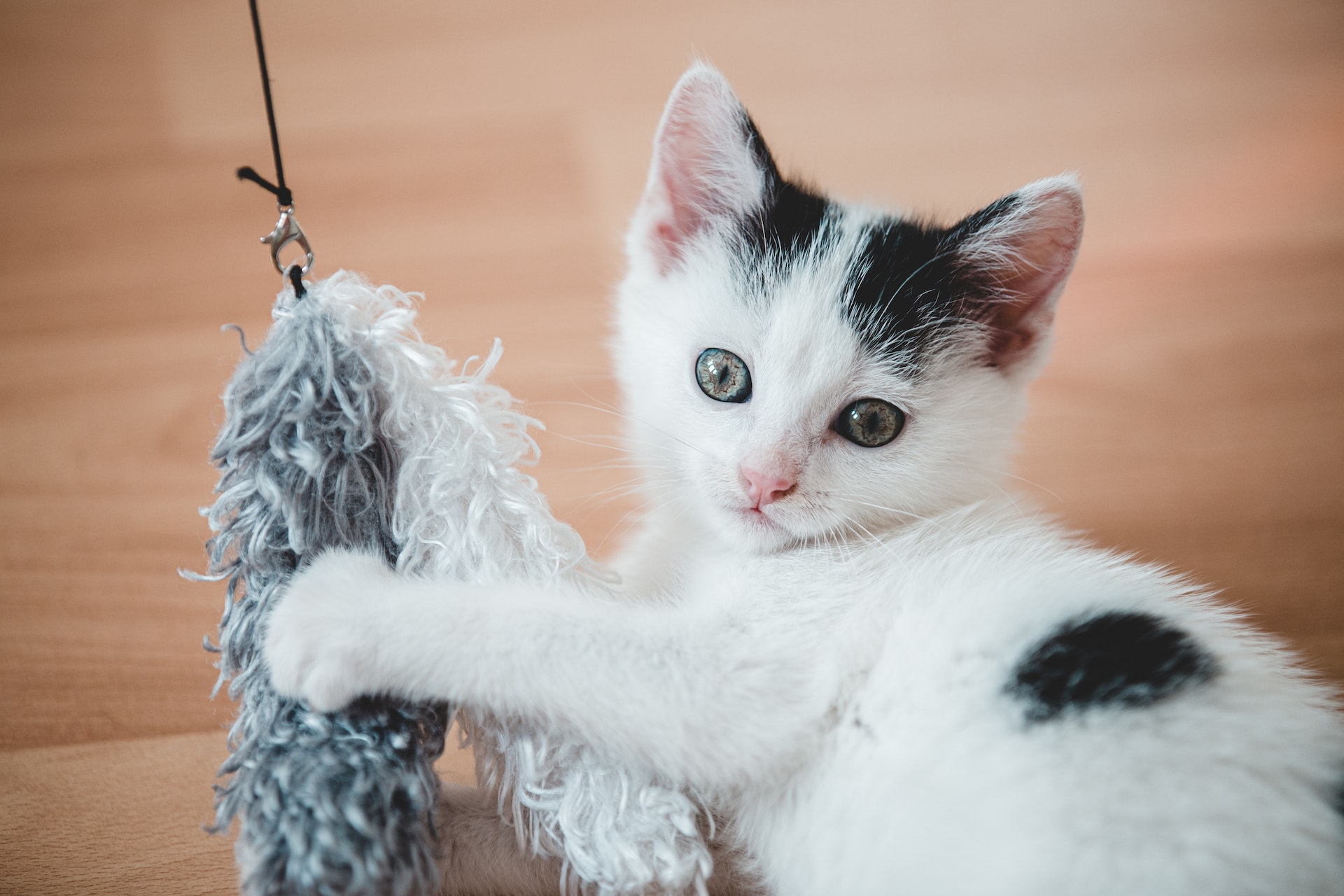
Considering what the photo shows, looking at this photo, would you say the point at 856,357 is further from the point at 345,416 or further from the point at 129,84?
the point at 129,84

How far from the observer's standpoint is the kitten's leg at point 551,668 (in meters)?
0.69

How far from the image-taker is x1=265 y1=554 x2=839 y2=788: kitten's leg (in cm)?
69

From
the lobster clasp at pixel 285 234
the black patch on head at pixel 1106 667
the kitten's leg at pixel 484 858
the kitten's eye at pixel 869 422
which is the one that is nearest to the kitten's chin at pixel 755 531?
the kitten's eye at pixel 869 422

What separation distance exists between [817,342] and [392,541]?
45 cm

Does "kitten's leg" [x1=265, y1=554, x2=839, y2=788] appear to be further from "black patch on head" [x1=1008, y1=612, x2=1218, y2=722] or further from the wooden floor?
the wooden floor

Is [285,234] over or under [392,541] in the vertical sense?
over

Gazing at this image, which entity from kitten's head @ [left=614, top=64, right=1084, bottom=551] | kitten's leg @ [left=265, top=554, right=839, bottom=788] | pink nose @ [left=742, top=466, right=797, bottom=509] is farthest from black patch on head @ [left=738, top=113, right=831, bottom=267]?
kitten's leg @ [left=265, top=554, right=839, bottom=788]

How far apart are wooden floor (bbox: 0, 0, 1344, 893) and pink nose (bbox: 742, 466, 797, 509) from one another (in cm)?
34

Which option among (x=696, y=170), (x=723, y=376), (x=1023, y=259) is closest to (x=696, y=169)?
(x=696, y=170)

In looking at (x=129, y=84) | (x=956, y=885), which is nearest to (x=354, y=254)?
(x=129, y=84)

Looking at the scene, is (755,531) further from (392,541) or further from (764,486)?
(392,541)

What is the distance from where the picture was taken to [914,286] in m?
0.95

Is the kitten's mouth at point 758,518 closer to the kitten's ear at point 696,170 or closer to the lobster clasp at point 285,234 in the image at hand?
the kitten's ear at point 696,170

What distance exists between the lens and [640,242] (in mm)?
1083
